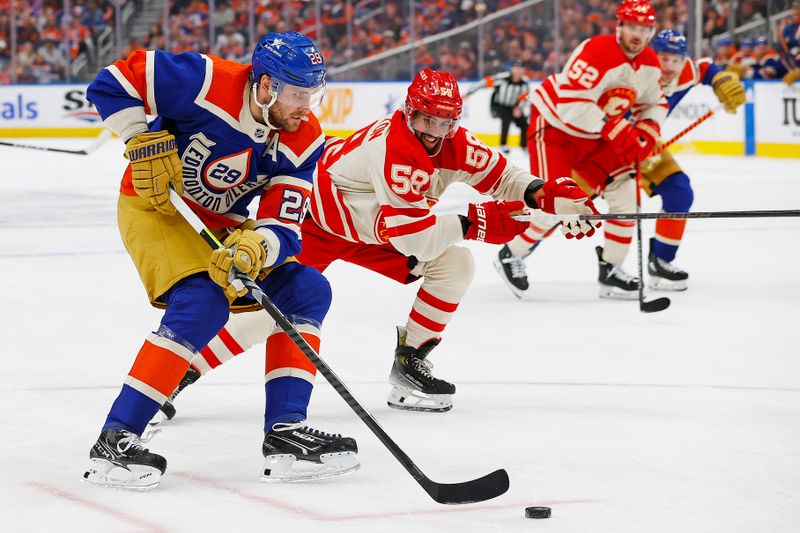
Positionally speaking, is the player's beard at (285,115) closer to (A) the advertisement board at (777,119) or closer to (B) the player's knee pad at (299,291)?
(B) the player's knee pad at (299,291)

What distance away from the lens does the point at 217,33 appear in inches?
655

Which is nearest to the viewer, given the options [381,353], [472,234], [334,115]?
[472,234]

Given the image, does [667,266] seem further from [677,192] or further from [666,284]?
[677,192]

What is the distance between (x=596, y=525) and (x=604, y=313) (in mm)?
2790

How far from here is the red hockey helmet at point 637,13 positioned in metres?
5.68

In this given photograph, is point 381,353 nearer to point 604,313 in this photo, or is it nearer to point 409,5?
point 604,313

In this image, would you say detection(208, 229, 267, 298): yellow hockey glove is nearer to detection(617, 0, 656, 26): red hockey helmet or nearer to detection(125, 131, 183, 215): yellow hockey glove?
detection(125, 131, 183, 215): yellow hockey glove

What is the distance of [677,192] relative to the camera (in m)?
6.05

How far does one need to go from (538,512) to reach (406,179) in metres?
1.25

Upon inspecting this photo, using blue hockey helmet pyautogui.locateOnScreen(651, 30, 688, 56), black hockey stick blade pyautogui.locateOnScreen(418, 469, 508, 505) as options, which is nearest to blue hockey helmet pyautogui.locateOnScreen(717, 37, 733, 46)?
blue hockey helmet pyautogui.locateOnScreen(651, 30, 688, 56)

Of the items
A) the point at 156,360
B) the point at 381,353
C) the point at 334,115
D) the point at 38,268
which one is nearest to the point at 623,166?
the point at 381,353

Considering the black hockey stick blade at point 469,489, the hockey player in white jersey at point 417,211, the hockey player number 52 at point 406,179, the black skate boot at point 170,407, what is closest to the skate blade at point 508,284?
the hockey player in white jersey at point 417,211

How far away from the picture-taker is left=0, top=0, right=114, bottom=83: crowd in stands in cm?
1641

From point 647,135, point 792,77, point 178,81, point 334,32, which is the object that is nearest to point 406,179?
point 178,81
